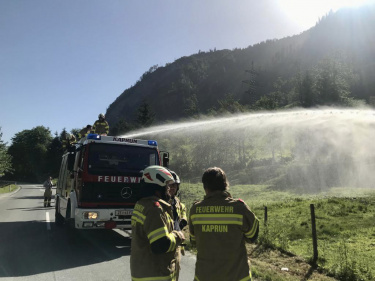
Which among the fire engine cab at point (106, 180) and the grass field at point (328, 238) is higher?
the fire engine cab at point (106, 180)

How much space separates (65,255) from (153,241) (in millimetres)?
5538

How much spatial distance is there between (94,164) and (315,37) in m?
212

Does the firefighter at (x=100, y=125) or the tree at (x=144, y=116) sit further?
the tree at (x=144, y=116)

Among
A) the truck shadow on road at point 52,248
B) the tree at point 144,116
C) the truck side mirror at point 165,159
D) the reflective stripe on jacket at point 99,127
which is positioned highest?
the tree at point 144,116

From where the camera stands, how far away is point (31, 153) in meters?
91.6

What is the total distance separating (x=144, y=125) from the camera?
58.9 metres

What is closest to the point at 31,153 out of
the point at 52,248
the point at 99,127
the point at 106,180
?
the point at 99,127

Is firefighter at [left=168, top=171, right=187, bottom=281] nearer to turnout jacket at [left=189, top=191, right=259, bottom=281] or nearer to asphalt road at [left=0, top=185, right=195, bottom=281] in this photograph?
turnout jacket at [left=189, top=191, right=259, bottom=281]

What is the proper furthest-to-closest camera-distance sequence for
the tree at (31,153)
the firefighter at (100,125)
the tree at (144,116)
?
the tree at (31,153) < the tree at (144,116) < the firefighter at (100,125)

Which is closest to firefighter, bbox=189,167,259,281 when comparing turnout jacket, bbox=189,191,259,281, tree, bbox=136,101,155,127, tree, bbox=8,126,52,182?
turnout jacket, bbox=189,191,259,281

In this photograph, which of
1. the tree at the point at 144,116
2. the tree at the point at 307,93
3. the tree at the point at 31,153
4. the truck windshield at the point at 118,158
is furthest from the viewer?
the tree at the point at 31,153

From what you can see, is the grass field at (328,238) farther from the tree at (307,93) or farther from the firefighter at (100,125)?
the tree at (307,93)

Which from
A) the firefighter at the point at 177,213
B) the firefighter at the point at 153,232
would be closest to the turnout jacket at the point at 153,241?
the firefighter at the point at 153,232

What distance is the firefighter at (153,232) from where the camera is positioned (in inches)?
90.0
